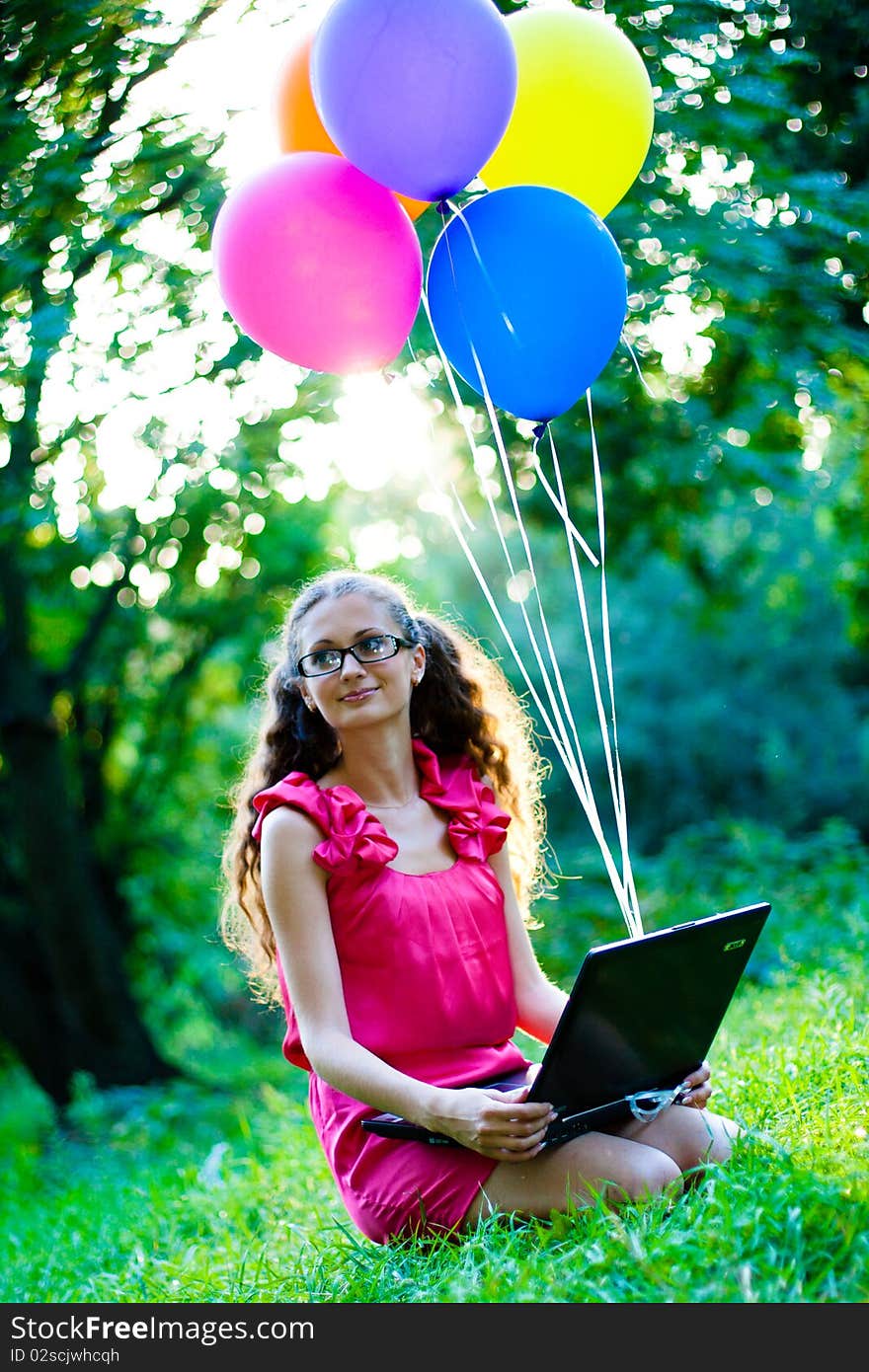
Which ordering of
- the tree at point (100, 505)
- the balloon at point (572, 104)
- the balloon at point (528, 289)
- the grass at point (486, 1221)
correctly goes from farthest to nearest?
the tree at point (100, 505), the balloon at point (572, 104), the balloon at point (528, 289), the grass at point (486, 1221)

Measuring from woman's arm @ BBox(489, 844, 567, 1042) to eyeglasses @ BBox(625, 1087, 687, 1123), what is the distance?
236mm

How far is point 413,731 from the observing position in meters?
2.59

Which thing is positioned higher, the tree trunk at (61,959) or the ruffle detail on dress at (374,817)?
the ruffle detail on dress at (374,817)

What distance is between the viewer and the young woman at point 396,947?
198 centimetres

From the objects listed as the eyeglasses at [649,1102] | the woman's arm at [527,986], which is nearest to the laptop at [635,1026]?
the eyeglasses at [649,1102]

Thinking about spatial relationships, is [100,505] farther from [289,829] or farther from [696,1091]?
[696,1091]

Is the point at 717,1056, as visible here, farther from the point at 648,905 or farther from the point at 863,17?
the point at 648,905

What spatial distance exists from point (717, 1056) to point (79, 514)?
3.66m

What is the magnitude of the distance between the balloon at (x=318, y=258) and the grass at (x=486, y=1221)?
1.68 meters

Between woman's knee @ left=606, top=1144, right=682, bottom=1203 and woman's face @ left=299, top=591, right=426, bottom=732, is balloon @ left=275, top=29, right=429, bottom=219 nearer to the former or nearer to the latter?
woman's face @ left=299, top=591, right=426, bottom=732

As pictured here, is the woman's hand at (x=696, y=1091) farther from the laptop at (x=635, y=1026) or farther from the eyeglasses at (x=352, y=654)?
the eyeglasses at (x=352, y=654)

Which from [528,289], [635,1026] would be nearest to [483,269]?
[528,289]

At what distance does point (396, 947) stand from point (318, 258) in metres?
1.29

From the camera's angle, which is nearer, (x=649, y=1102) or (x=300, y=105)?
(x=649, y=1102)
